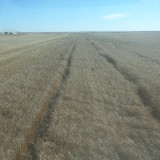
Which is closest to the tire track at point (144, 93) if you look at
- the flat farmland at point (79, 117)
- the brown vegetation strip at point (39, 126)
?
the flat farmland at point (79, 117)

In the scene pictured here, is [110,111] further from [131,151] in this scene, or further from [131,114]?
[131,151]

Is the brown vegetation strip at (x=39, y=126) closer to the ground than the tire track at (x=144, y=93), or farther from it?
farther from it

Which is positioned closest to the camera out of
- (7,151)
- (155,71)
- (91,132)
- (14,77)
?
(7,151)

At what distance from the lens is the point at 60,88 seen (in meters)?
11.6

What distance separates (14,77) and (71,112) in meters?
6.07

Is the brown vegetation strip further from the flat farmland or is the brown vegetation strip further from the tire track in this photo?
the tire track

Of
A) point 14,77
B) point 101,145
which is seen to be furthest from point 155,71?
point 101,145

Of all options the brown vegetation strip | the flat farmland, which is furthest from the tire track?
the brown vegetation strip

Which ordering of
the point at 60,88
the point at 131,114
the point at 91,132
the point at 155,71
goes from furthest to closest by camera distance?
the point at 155,71 → the point at 60,88 → the point at 131,114 → the point at 91,132

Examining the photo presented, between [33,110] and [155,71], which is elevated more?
[33,110]

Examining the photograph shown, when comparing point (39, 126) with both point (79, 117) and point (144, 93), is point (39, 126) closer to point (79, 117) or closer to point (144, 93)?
point (79, 117)

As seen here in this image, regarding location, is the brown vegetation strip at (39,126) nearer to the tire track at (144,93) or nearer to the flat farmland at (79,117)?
the flat farmland at (79,117)

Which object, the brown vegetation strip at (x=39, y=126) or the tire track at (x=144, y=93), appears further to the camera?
the tire track at (x=144, y=93)

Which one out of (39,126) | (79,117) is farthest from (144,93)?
(39,126)
